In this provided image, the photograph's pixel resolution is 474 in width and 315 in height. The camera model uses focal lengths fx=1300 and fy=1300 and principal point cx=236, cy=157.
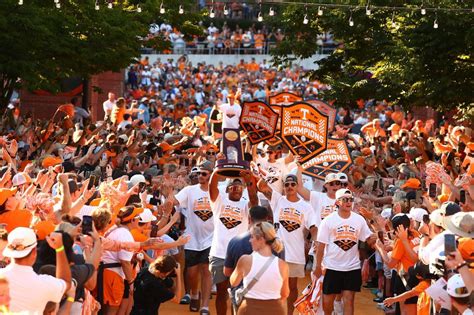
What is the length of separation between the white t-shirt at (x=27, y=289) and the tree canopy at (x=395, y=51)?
1397 cm

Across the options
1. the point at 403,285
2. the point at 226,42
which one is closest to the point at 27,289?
the point at 403,285

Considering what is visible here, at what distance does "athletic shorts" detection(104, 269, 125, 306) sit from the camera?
1273 centimetres

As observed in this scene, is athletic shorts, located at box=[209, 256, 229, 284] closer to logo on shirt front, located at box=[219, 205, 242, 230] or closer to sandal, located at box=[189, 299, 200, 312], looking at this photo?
logo on shirt front, located at box=[219, 205, 242, 230]

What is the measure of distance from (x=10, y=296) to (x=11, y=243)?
1.24 ft

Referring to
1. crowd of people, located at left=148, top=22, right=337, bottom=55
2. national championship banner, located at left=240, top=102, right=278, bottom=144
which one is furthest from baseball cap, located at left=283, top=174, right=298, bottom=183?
crowd of people, located at left=148, top=22, right=337, bottom=55

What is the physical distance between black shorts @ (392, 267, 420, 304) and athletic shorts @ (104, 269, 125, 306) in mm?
2864

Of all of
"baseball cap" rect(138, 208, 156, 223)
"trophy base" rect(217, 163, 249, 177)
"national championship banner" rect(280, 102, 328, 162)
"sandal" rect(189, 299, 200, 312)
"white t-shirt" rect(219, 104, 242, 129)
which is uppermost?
"white t-shirt" rect(219, 104, 242, 129)

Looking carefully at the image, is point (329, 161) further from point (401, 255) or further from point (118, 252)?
point (118, 252)

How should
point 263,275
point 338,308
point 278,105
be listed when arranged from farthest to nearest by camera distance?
point 278,105 < point 338,308 < point 263,275

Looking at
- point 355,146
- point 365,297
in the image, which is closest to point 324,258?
point 365,297

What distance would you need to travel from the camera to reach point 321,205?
15.6 m

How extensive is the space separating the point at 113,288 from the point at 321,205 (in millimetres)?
3685

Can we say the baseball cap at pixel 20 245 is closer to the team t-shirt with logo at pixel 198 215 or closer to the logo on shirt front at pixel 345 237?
the logo on shirt front at pixel 345 237

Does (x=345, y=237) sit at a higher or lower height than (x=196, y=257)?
higher
